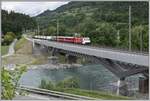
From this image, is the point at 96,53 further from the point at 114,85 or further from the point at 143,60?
the point at 143,60

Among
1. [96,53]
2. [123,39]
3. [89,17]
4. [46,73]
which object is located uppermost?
[89,17]

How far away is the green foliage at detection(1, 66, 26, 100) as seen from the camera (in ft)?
3.96

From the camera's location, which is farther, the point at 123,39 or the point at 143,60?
the point at 143,60

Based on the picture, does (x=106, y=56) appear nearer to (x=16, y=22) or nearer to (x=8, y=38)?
(x=16, y=22)

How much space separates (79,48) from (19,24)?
5626 mm

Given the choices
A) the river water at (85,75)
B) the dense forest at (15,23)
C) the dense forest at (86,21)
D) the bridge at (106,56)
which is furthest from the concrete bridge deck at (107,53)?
the dense forest at (15,23)

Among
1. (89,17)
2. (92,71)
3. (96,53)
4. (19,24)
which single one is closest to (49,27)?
(89,17)

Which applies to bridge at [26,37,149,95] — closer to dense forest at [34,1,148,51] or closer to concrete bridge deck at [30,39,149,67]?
concrete bridge deck at [30,39,149,67]

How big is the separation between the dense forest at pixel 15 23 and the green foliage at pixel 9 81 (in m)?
0.23

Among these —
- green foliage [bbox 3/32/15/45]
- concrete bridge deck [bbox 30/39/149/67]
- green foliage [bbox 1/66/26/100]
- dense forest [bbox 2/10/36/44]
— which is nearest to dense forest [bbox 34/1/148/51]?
dense forest [bbox 2/10/36/44]

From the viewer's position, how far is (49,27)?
2.32 m

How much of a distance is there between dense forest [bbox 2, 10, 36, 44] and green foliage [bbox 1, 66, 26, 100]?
23 centimetres

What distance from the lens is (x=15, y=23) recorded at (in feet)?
5.57

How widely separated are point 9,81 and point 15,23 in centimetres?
55
